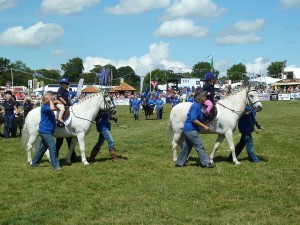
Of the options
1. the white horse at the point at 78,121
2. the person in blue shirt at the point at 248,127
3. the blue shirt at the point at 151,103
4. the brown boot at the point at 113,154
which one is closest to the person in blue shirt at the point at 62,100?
the white horse at the point at 78,121

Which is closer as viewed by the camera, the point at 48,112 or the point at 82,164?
the point at 48,112

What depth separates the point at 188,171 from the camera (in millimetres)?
10578

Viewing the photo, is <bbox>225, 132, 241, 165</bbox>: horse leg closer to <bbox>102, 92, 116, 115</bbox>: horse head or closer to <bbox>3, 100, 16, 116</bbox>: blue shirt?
<bbox>102, 92, 116, 115</bbox>: horse head

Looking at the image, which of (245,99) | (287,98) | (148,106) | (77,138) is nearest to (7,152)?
(77,138)

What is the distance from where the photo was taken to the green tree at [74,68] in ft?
434

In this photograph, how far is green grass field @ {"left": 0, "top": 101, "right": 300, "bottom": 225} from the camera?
269 inches

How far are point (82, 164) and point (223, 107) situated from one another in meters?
4.09

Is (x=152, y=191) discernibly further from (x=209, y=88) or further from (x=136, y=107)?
(x=136, y=107)

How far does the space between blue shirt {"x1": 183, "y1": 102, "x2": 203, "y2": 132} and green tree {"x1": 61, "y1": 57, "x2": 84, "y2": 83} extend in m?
123

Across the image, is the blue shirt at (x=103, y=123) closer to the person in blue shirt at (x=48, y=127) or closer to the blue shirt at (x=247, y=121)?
the person in blue shirt at (x=48, y=127)

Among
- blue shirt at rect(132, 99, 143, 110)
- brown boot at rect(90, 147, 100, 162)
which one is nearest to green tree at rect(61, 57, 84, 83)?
blue shirt at rect(132, 99, 143, 110)

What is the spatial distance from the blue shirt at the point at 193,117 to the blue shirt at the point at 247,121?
138cm

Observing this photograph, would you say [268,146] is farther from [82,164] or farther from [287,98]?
[287,98]

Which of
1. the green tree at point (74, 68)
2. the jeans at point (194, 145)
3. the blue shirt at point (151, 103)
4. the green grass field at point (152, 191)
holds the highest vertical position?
the green tree at point (74, 68)
